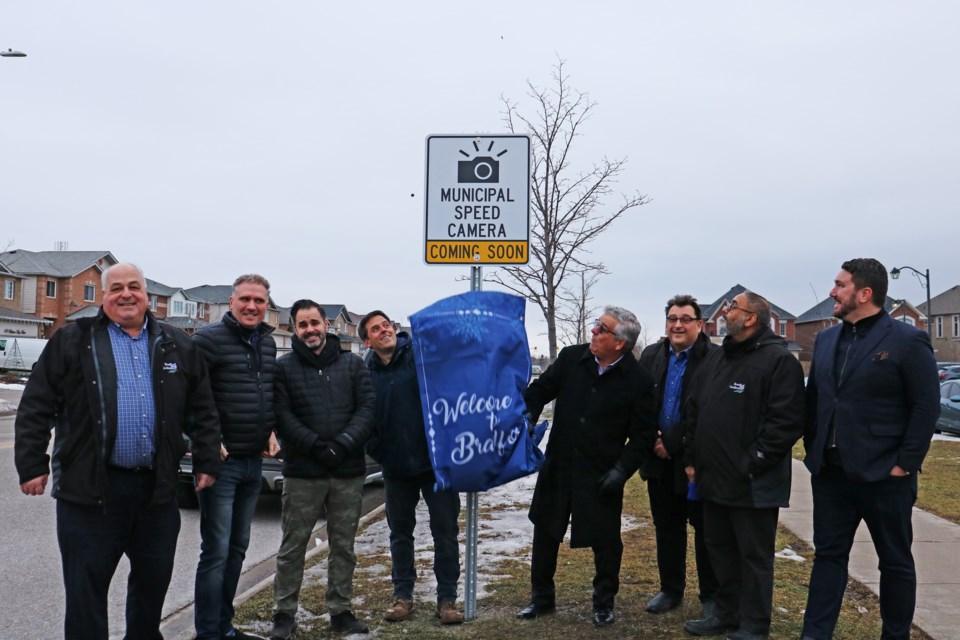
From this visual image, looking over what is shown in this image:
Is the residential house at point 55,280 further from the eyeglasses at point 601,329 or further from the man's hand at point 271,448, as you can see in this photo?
the eyeglasses at point 601,329

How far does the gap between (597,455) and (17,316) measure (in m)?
64.5

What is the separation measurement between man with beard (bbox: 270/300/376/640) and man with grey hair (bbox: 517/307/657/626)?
113 centimetres

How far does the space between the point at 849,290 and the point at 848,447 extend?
86cm

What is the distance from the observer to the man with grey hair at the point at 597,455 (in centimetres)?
530

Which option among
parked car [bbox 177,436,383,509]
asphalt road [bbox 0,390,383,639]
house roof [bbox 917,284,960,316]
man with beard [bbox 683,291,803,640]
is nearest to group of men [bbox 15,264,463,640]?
asphalt road [bbox 0,390,383,639]

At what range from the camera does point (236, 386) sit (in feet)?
15.8

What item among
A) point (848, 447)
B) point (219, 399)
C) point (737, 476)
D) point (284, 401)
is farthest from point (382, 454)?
point (848, 447)

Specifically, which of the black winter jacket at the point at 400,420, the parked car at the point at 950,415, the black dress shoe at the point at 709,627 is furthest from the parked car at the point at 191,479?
the parked car at the point at 950,415

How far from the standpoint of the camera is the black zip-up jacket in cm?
387

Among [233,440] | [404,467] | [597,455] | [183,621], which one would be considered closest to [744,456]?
[597,455]

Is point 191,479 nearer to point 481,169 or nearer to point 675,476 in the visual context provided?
point 481,169

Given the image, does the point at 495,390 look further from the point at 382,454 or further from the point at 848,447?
the point at 848,447

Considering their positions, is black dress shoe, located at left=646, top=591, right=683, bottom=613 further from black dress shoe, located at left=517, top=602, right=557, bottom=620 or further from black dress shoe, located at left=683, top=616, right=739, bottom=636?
black dress shoe, located at left=517, top=602, right=557, bottom=620

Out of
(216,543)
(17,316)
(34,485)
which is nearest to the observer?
(34,485)
